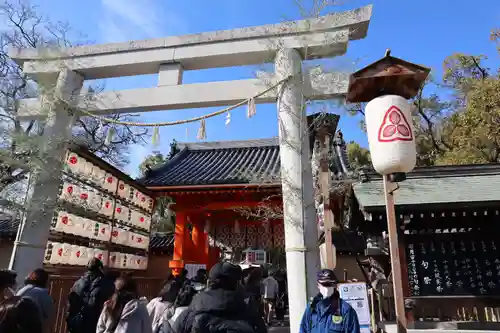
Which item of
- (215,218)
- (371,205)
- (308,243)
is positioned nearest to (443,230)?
(371,205)

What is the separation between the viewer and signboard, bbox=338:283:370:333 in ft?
17.0

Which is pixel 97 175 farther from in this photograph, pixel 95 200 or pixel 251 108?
pixel 251 108

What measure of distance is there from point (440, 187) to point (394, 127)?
4.16 metres

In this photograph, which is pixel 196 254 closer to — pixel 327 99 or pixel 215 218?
pixel 215 218

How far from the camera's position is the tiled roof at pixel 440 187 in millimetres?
7008

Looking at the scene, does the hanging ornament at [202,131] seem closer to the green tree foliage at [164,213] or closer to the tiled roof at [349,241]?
the green tree foliage at [164,213]

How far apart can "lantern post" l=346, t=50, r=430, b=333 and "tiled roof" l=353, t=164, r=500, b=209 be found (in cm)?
244

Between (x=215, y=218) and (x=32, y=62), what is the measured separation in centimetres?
734

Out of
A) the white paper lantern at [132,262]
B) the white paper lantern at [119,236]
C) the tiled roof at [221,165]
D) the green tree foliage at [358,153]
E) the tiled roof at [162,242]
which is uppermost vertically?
the green tree foliage at [358,153]

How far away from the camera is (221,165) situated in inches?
570

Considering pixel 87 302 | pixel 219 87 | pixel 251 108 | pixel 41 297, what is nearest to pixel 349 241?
pixel 251 108

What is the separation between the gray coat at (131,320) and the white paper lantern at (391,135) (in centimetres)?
324

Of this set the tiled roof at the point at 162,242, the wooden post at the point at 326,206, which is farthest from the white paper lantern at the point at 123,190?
the tiled roof at the point at 162,242

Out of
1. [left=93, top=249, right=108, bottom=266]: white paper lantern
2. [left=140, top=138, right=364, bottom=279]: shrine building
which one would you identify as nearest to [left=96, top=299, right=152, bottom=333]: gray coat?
[left=93, top=249, right=108, bottom=266]: white paper lantern
